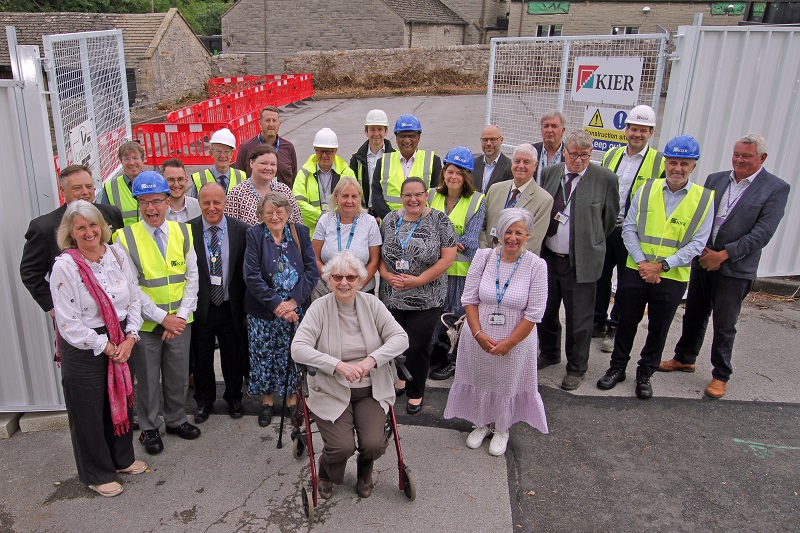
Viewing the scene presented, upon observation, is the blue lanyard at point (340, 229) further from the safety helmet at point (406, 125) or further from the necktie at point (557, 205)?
the necktie at point (557, 205)

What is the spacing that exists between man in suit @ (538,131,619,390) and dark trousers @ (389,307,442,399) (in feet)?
3.89

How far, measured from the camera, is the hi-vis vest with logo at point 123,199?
5.02 metres

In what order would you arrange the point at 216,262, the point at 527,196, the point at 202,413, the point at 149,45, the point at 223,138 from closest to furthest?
1. the point at 216,262
2. the point at 202,413
3. the point at 527,196
4. the point at 223,138
5. the point at 149,45

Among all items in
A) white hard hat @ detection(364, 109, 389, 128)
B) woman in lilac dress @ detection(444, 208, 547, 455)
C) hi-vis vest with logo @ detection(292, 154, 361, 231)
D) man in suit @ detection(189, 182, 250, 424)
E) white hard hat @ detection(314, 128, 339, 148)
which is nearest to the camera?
woman in lilac dress @ detection(444, 208, 547, 455)

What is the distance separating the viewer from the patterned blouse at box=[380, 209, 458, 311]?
4617mm

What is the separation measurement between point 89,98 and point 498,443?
4.48 m

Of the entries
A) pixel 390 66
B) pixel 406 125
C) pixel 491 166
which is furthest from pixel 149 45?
pixel 491 166

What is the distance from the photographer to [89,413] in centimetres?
380

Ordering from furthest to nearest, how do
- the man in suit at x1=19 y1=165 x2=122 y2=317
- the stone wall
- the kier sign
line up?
the stone wall, the kier sign, the man in suit at x1=19 y1=165 x2=122 y2=317

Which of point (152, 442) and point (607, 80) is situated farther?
point (607, 80)

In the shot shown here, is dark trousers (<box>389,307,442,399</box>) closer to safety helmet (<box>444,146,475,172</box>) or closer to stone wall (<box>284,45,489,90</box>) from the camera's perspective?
safety helmet (<box>444,146,475,172</box>)

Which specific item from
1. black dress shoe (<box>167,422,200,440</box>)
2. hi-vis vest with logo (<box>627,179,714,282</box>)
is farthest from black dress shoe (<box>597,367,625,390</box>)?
black dress shoe (<box>167,422,200,440</box>)

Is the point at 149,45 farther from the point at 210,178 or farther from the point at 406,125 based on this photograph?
the point at 406,125

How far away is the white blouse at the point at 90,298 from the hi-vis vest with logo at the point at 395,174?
2570 millimetres
